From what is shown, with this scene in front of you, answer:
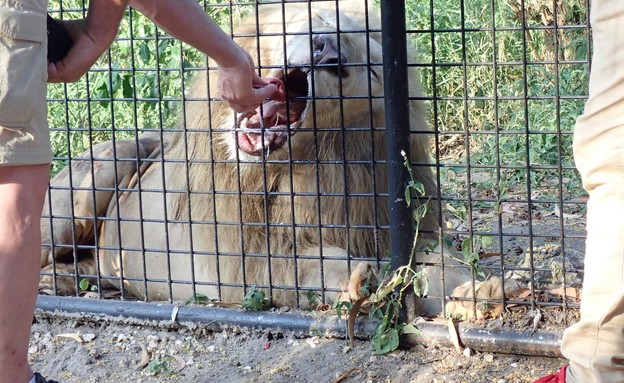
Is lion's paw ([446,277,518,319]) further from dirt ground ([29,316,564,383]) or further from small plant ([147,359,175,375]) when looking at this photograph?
small plant ([147,359,175,375])

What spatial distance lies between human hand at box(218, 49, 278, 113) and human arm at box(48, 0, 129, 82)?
442 mm

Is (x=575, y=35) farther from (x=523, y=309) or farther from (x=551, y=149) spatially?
(x=523, y=309)

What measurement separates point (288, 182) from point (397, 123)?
70 centimetres

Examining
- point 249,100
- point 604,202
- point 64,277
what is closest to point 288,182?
point 249,100

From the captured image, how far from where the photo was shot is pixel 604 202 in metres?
2.54

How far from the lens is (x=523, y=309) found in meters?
3.74

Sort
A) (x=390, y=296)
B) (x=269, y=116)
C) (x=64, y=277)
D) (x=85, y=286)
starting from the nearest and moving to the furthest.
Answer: (x=390, y=296) < (x=269, y=116) < (x=85, y=286) < (x=64, y=277)

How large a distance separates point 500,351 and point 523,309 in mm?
209

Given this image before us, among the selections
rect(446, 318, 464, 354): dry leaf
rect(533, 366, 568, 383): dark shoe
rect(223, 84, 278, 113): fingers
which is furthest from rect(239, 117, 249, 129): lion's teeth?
rect(533, 366, 568, 383): dark shoe

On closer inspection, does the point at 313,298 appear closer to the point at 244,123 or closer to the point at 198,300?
the point at 198,300

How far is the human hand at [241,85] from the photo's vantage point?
10.4 ft

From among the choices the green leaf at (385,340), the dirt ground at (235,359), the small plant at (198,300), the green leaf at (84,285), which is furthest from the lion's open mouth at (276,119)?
the green leaf at (84,285)

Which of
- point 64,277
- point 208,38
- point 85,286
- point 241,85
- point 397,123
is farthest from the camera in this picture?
point 64,277

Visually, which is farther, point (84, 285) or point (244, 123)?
point (84, 285)
